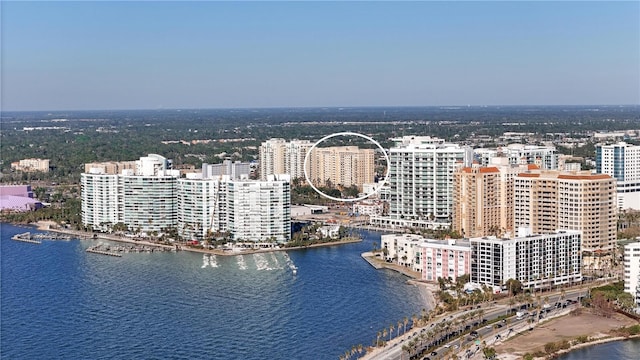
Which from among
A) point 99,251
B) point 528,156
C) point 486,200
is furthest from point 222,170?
point 528,156

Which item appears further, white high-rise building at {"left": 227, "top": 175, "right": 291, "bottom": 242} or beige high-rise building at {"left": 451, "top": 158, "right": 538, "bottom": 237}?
white high-rise building at {"left": 227, "top": 175, "right": 291, "bottom": 242}

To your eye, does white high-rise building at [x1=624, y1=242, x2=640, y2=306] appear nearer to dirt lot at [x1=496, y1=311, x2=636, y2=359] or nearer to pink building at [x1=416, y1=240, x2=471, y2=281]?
dirt lot at [x1=496, y1=311, x2=636, y2=359]

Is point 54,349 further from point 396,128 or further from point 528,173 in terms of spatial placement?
point 396,128

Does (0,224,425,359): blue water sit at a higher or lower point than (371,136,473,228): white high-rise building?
lower

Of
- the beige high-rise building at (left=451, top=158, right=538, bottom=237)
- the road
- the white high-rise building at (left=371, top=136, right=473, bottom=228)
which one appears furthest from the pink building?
the white high-rise building at (left=371, top=136, right=473, bottom=228)

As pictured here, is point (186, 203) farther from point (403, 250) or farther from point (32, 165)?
point (32, 165)
